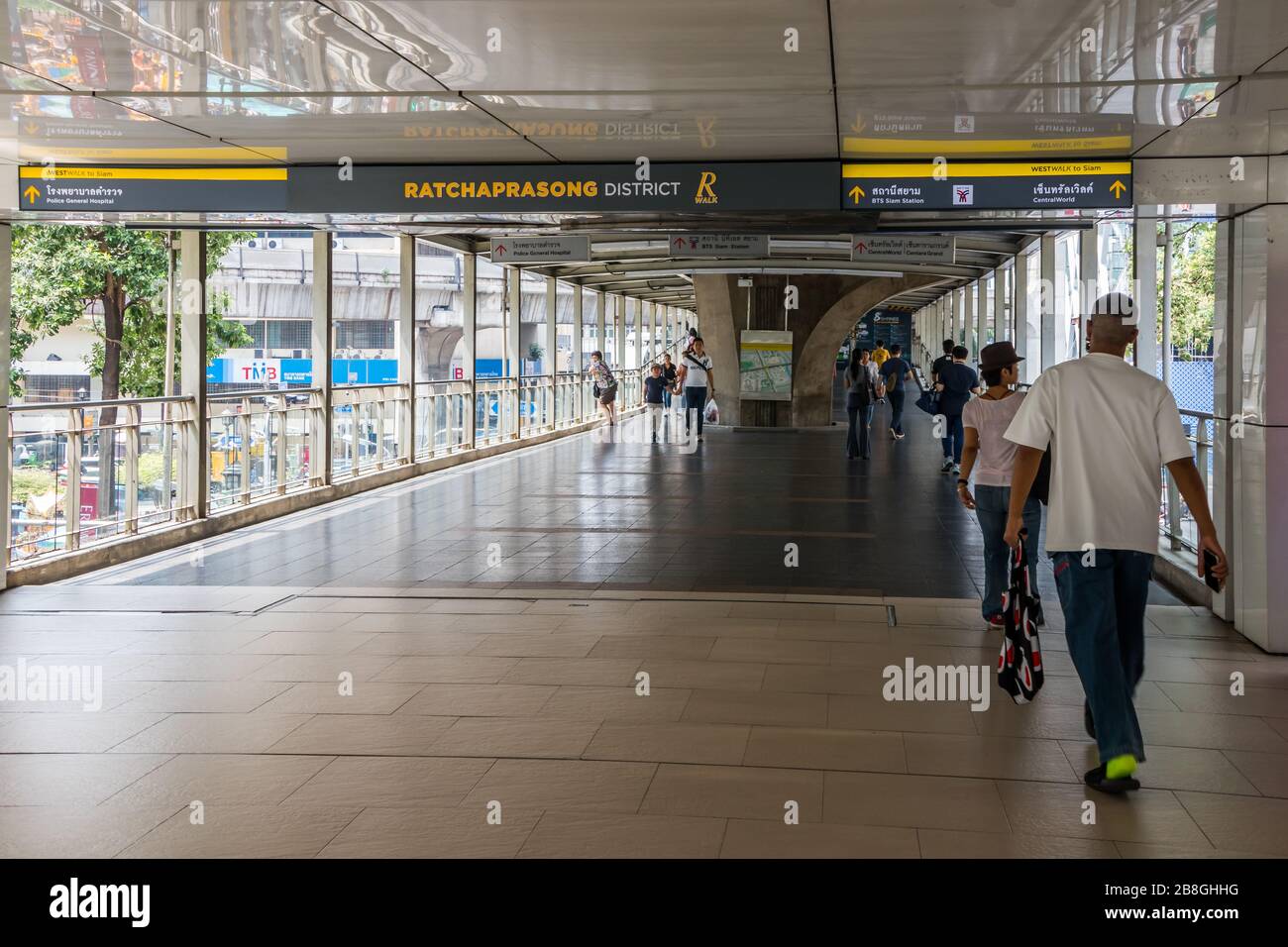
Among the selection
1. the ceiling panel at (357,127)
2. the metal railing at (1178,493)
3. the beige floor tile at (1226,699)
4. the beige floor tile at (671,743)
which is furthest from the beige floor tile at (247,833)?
the metal railing at (1178,493)

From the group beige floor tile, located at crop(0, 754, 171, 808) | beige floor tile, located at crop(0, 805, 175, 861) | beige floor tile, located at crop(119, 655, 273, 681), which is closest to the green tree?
beige floor tile, located at crop(119, 655, 273, 681)

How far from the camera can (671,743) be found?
521 centimetres

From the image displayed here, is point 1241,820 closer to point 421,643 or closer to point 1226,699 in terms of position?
point 1226,699

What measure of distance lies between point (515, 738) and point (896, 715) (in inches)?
64.0

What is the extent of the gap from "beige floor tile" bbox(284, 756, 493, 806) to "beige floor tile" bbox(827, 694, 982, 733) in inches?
61.8

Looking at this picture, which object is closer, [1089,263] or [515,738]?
[515,738]

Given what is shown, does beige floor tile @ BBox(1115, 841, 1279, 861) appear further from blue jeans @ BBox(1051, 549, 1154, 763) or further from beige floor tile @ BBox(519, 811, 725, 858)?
beige floor tile @ BBox(519, 811, 725, 858)

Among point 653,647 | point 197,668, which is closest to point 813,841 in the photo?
point 653,647

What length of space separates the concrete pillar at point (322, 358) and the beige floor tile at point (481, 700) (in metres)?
8.94

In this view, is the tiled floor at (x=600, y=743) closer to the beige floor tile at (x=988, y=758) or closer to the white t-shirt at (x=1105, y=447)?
the beige floor tile at (x=988, y=758)

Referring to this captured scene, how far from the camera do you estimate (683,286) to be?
36.9 meters

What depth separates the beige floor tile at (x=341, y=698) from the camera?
18.8 feet

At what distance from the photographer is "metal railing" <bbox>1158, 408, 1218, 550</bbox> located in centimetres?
875
